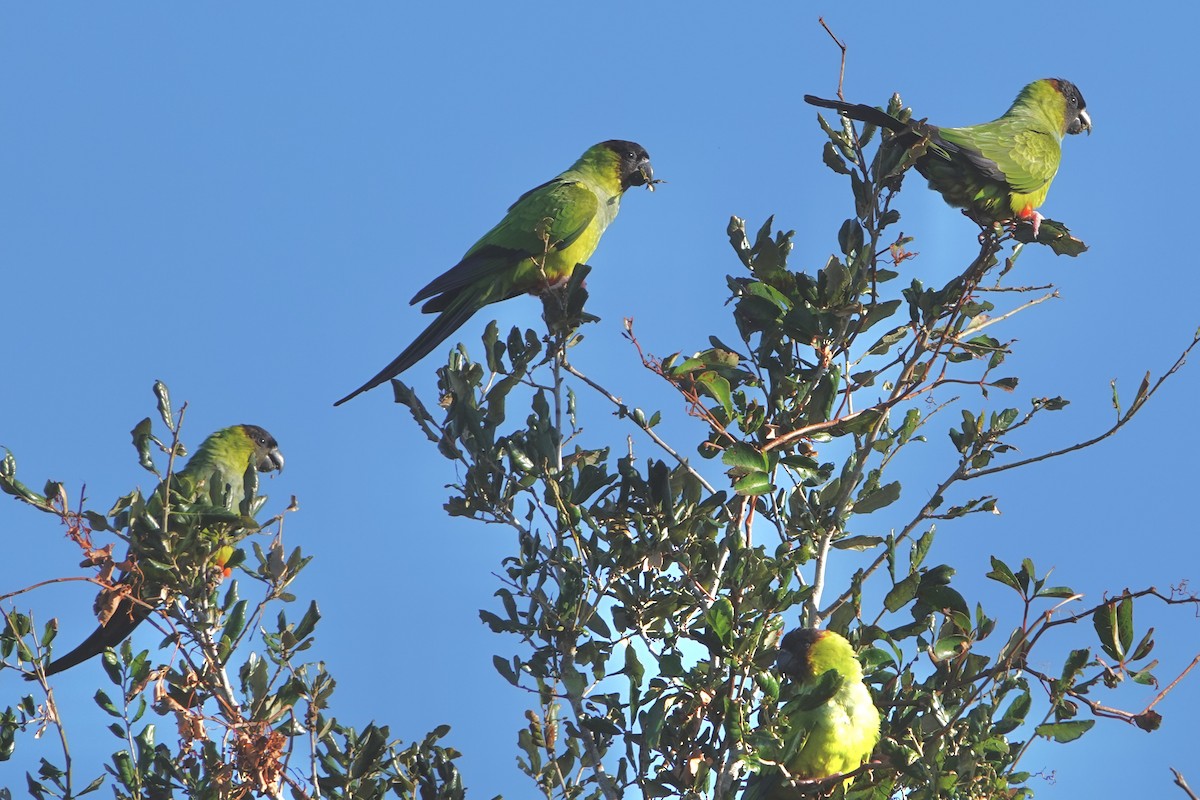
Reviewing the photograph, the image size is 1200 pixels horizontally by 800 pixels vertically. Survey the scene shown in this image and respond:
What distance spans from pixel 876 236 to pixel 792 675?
142 cm

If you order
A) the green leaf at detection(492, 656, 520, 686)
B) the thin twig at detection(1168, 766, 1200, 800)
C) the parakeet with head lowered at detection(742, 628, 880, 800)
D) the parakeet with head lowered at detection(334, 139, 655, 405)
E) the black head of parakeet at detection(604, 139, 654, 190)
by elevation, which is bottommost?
the thin twig at detection(1168, 766, 1200, 800)

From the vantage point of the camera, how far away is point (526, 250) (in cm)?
536

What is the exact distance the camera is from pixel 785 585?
3.25 m

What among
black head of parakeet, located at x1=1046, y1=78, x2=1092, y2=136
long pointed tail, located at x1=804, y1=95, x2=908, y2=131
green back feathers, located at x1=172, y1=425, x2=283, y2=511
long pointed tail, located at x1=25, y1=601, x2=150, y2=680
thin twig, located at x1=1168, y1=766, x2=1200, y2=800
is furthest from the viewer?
black head of parakeet, located at x1=1046, y1=78, x2=1092, y2=136

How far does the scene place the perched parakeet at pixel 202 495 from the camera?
3.50 meters

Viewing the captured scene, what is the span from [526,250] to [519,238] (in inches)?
3.0

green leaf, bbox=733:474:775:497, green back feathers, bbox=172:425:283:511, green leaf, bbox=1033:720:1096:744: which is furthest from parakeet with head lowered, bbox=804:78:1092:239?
green back feathers, bbox=172:425:283:511

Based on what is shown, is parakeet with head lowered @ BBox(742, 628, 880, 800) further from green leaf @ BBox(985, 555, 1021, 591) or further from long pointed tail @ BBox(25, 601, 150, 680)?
long pointed tail @ BBox(25, 601, 150, 680)

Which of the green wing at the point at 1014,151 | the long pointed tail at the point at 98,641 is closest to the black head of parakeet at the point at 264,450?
the long pointed tail at the point at 98,641

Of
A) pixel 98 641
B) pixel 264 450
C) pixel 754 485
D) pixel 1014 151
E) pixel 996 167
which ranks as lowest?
pixel 754 485

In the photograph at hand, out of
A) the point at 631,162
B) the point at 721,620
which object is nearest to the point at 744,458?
the point at 721,620

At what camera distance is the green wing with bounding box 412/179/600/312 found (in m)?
5.25

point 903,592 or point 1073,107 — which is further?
point 1073,107

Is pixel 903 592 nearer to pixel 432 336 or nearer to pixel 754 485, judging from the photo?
pixel 754 485
